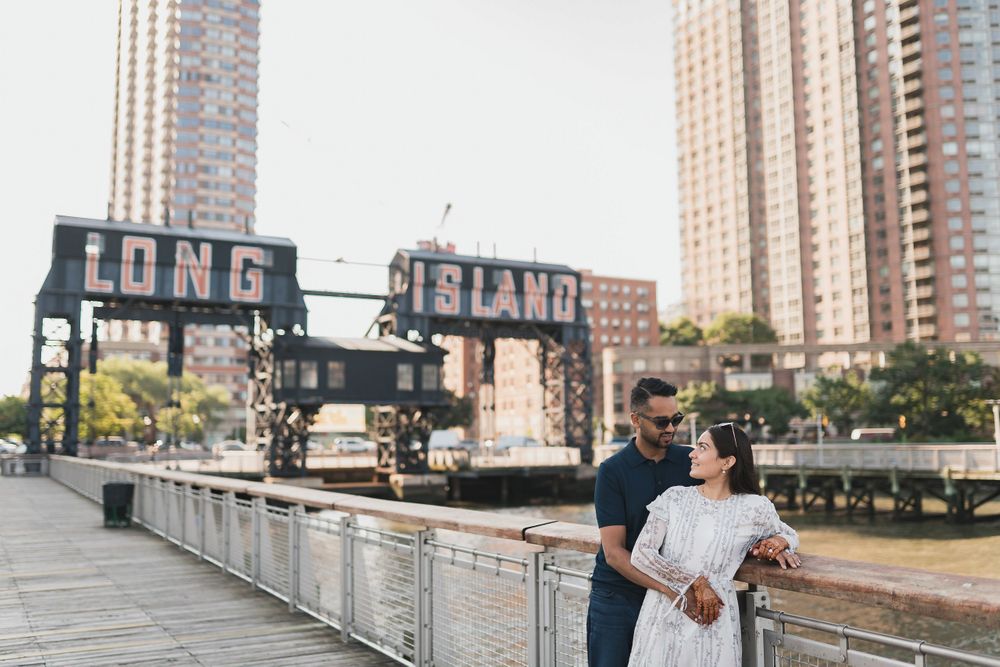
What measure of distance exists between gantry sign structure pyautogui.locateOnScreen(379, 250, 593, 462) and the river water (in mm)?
16457

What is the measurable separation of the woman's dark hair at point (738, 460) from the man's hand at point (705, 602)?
45 cm

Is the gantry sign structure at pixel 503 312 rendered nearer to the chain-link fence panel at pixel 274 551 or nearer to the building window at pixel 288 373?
the building window at pixel 288 373

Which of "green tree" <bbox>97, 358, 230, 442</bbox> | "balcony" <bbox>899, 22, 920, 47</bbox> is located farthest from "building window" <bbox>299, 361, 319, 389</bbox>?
"balcony" <bbox>899, 22, 920, 47</bbox>

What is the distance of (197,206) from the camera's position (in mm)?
152500

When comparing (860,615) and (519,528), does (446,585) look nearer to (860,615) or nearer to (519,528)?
(519,528)

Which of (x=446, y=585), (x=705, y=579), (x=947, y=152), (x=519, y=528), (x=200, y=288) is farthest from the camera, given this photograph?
(x=947, y=152)

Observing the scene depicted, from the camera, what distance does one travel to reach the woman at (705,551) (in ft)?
12.4

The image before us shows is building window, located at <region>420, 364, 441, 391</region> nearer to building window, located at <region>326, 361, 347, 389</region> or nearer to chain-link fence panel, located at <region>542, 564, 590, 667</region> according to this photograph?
building window, located at <region>326, 361, 347, 389</region>

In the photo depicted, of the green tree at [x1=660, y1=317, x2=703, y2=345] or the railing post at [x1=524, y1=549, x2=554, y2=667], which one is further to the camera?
the green tree at [x1=660, y1=317, x2=703, y2=345]

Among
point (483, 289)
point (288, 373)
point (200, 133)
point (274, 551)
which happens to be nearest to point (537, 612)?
point (274, 551)

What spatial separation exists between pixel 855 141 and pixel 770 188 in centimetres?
1709

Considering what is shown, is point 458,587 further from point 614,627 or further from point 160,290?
point 160,290

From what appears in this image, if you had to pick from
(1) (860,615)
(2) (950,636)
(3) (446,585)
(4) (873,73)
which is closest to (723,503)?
(3) (446,585)

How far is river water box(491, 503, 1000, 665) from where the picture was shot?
19234 millimetres
